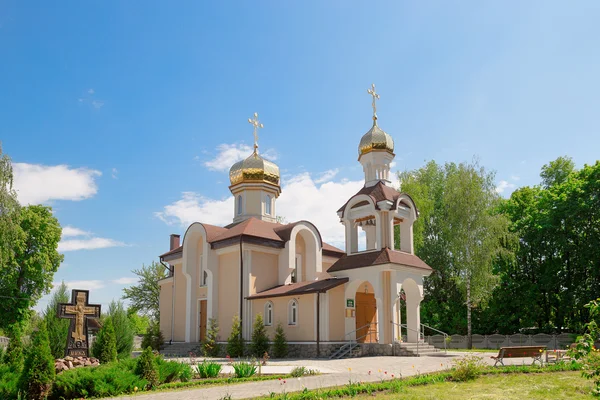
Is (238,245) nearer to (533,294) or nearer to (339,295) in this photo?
(339,295)

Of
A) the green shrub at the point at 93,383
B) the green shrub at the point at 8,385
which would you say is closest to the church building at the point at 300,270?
the green shrub at the point at 93,383

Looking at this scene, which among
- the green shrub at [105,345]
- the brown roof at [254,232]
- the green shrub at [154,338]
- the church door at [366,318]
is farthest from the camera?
the green shrub at [154,338]

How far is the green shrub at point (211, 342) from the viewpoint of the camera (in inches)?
787

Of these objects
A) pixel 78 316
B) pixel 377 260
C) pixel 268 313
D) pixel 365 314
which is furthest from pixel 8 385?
pixel 365 314

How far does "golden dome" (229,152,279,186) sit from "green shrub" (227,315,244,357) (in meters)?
7.58

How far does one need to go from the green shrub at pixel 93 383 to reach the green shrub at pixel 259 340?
996 centimetres

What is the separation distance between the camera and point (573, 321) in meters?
25.8

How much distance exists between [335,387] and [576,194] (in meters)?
19.9

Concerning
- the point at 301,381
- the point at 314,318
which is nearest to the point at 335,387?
the point at 301,381

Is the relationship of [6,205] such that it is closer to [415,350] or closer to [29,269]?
[29,269]

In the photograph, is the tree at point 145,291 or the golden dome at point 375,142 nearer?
the golden dome at point 375,142

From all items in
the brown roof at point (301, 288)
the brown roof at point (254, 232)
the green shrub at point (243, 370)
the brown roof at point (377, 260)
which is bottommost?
the green shrub at point (243, 370)

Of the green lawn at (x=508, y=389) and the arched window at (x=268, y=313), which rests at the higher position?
the arched window at (x=268, y=313)

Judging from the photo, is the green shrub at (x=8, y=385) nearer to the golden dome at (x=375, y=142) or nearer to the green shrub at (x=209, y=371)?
the green shrub at (x=209, y=371)
